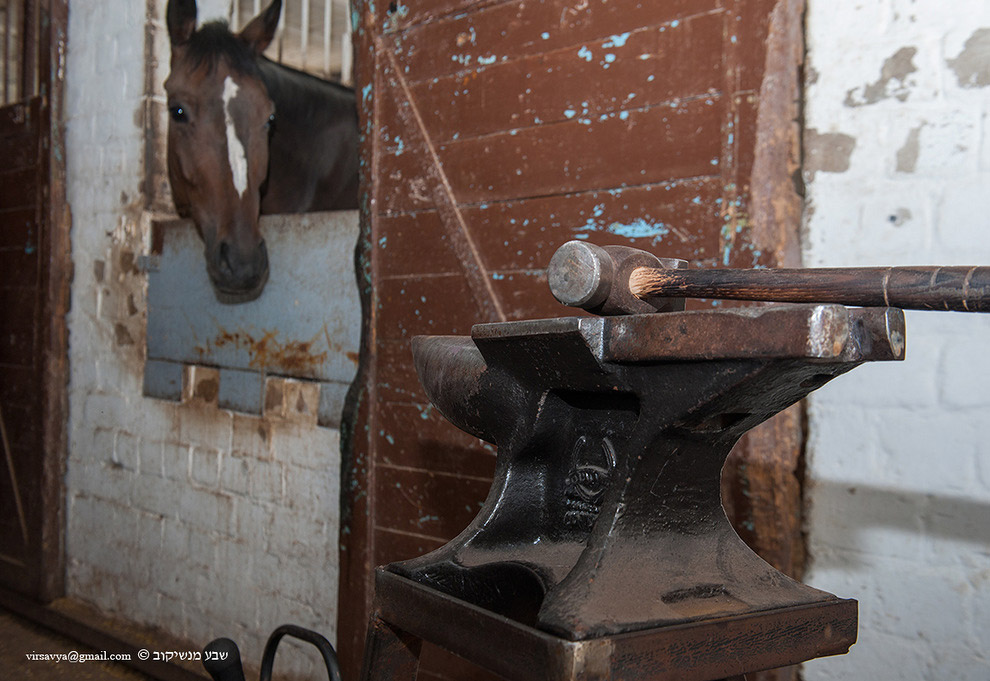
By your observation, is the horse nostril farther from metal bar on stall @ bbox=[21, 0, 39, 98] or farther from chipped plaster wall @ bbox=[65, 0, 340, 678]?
metal bar on stall @ bbox=[21, 0, 39, 98]

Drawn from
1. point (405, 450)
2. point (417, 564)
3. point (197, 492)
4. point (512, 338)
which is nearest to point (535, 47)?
point (405, 450)

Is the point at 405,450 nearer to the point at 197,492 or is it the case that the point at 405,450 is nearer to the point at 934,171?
the point at 197,492

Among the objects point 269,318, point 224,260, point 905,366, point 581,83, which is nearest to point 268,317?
point 269,318

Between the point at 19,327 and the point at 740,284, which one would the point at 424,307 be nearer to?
the point at 740,284

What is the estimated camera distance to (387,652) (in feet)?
4.14

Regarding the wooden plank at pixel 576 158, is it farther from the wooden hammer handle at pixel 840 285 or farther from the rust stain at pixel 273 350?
the wooden hammer handle at pixel 840 285

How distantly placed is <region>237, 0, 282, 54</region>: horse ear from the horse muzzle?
0.88m

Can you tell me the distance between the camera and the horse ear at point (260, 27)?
3.48 meters

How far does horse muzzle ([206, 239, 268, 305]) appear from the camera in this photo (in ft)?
10.6

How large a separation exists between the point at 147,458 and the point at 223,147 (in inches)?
57.8

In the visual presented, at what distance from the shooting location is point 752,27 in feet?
6.37

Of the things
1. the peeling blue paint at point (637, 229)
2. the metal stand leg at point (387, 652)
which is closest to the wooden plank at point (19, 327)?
Answer: the peeling blue paint at point (637, 229)

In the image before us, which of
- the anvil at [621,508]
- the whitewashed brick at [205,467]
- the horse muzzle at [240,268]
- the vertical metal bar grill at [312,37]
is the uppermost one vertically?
the vertical metal bar grill at [312,37]

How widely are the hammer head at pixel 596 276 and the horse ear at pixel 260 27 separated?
2.84 m
